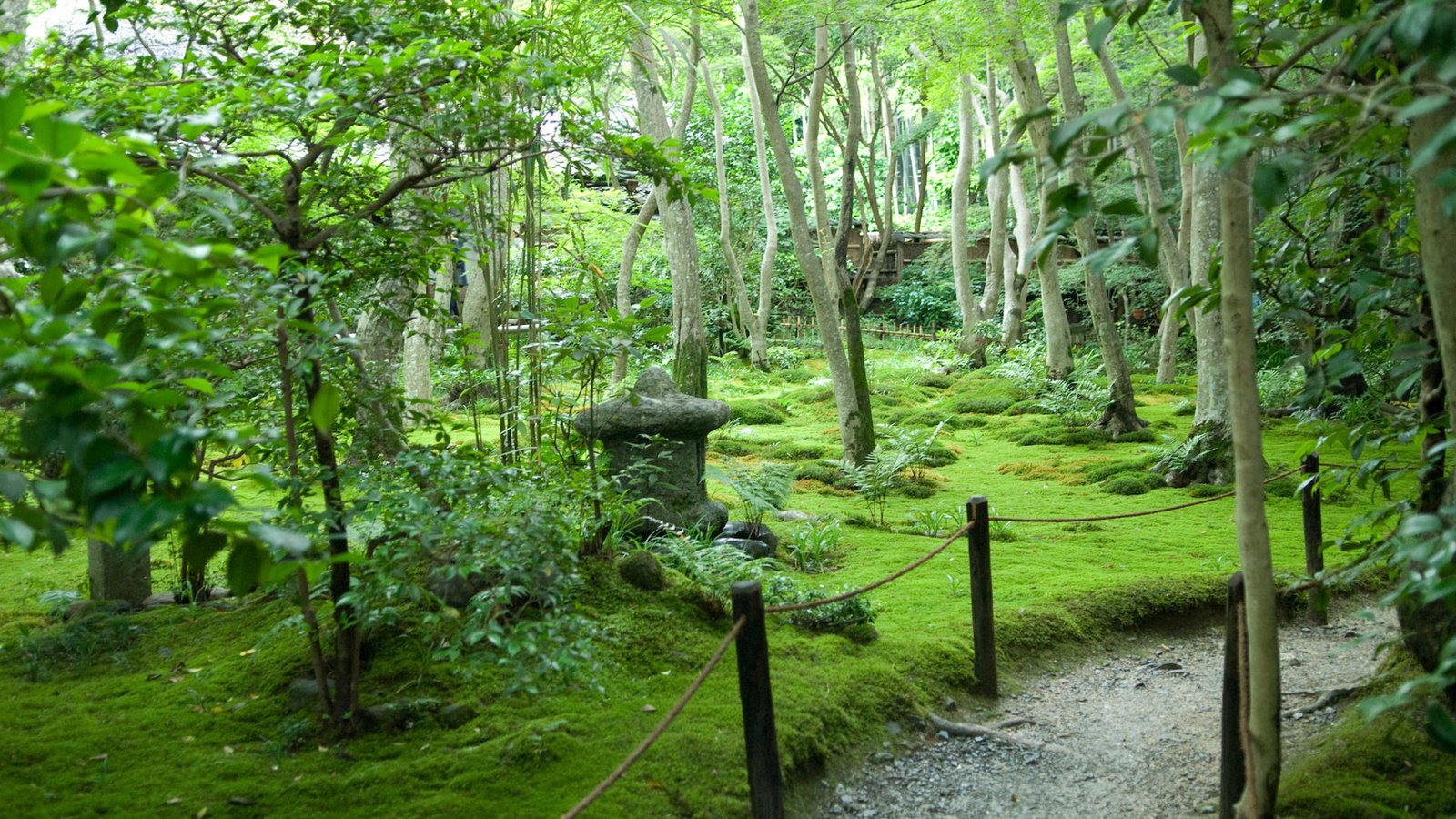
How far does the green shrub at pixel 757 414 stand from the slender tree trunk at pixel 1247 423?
10728 millimetres

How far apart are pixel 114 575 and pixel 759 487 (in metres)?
3.64

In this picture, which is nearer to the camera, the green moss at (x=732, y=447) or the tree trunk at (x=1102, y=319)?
the tree trunk at (x=1102, y=319)

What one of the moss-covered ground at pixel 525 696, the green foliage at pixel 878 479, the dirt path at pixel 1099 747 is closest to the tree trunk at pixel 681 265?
the green foliage at pixel 878 479

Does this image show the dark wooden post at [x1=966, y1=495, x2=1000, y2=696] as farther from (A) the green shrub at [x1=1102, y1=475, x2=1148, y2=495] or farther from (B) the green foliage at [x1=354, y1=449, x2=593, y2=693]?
(A) the green shrub at [x1=1102, y1=475, x2=1148, y2=495]

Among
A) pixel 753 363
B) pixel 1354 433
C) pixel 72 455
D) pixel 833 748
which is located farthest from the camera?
pixel 753 363

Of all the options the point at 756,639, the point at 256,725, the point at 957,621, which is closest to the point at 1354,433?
the point at 756,639

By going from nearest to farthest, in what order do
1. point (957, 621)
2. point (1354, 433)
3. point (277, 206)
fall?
point (1354, 433) < point (277, 206) < point (957, 621)

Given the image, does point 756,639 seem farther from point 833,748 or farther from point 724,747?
point 833,748

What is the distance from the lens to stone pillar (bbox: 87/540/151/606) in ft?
15.8

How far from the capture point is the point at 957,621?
5191 mm

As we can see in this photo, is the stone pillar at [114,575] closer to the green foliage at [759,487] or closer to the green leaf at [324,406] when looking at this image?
the green foliage at [759,487]

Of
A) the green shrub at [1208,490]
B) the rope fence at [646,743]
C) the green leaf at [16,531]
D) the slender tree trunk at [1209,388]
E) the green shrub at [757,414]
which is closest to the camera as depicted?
the green leaf at [16,531]

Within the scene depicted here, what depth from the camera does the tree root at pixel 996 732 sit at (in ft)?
13.7

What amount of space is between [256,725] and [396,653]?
55cm
